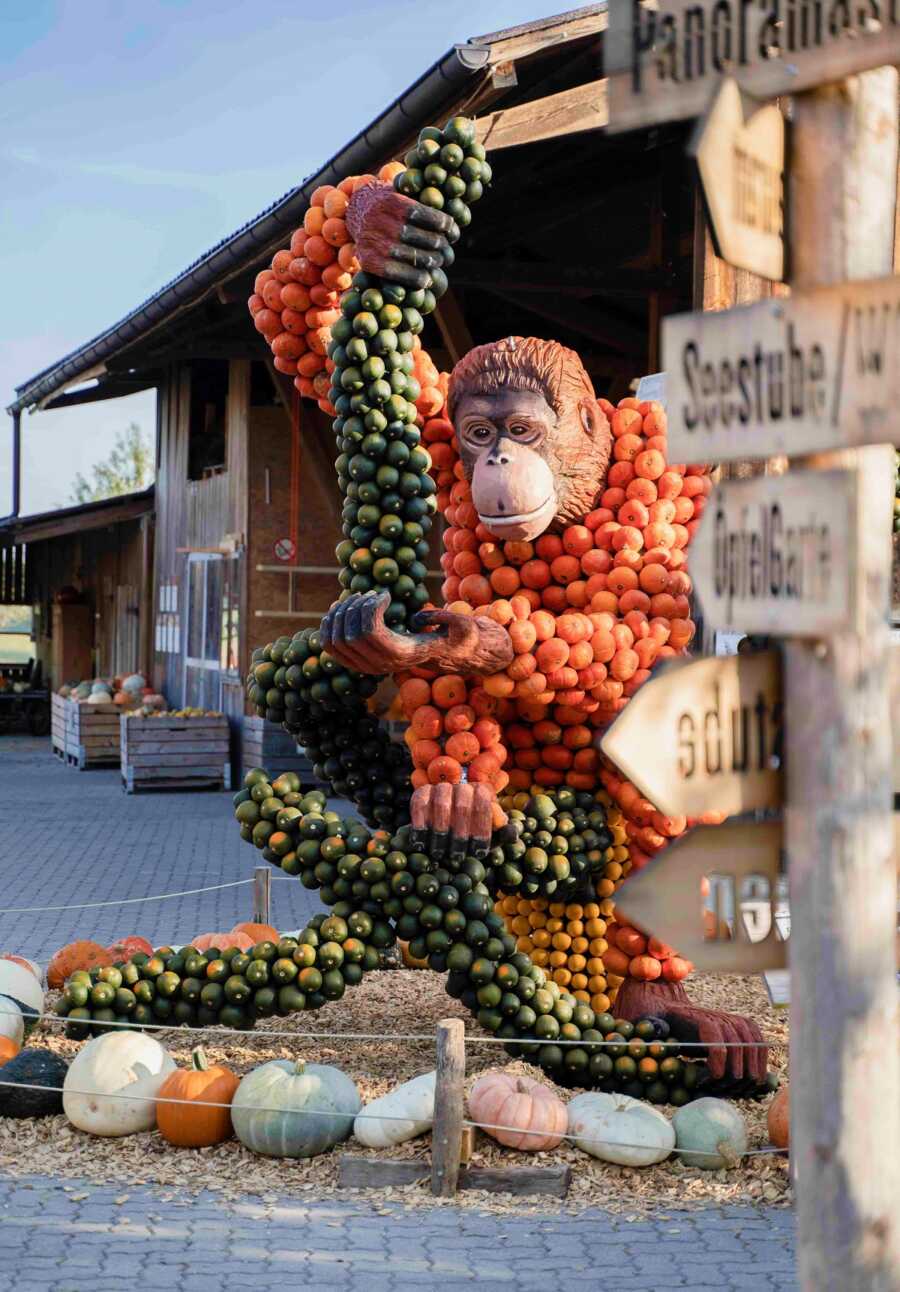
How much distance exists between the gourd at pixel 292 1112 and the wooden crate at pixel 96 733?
14.1m

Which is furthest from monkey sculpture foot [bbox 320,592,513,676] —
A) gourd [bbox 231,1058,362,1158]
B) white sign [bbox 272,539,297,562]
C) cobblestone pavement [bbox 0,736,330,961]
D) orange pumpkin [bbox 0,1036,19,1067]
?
white sign [bbox 272,539,297,562]

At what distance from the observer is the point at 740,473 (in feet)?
22.7

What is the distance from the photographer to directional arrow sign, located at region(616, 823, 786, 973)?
Result: 242 cm

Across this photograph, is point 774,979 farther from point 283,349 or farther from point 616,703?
point 283,349

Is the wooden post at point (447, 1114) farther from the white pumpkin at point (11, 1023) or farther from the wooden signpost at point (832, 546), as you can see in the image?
the wooden signpost at point (832, 546)

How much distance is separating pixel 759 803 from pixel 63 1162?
3221 millimetres

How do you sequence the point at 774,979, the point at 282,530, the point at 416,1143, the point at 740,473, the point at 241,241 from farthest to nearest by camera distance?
the point at 282,530
the point at 241,241
the point at 740,473
the point at 774,979
the point at 416,1143

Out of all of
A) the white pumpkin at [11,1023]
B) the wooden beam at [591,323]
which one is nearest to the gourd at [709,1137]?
the white pumpkin at [11,1023]

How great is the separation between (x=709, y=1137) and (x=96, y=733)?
14780 millimetres

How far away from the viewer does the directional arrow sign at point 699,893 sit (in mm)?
2420

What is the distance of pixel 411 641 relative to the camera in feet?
16.5

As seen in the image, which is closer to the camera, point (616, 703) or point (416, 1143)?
point (416, 1143)

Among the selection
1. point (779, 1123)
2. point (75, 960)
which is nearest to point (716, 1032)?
point (779, 1123)

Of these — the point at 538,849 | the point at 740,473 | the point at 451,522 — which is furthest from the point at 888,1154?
the point at 740,473
